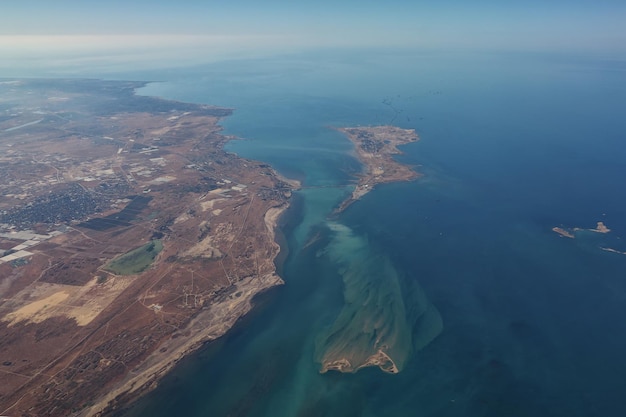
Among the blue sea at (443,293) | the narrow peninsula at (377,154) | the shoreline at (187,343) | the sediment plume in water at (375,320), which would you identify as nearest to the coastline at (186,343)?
the shoreline at (187,343)

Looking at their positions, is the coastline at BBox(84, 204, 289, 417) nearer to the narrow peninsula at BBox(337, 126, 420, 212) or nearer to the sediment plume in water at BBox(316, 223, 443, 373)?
the sediment plume in water at BBox(316, 223, 443, 373)

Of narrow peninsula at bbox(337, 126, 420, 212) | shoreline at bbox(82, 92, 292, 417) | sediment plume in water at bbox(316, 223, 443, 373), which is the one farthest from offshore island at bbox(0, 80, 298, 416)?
narrow peninsula at bbox(337, 126, 420, 212)

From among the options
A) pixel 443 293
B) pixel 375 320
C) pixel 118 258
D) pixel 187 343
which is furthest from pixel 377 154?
pixel 187 343

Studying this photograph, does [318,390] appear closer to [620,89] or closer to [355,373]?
[355,373]

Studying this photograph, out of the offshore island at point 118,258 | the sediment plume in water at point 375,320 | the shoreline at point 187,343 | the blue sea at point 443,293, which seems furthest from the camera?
the sediment plume in water at point 375,320

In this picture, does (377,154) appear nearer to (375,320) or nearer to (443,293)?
(443,293)

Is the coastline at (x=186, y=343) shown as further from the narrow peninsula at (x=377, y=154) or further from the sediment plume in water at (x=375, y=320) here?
the narrow peninsula at (x=377, y=154)
